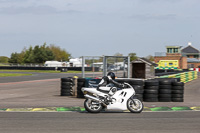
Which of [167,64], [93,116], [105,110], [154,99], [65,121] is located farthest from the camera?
[167,64]

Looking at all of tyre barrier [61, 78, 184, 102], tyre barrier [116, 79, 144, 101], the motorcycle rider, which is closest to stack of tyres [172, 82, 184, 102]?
tyre barrier [61, 78, 184, 102]

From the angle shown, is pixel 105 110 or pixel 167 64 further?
pixel 167 64

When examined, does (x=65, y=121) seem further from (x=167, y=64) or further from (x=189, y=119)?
(x=167, y=64)

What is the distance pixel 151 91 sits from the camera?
15.6m

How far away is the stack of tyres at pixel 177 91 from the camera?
1569 cm

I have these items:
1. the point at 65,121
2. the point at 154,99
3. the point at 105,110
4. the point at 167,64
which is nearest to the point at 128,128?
the point at 65,121

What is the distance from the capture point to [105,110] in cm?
1273

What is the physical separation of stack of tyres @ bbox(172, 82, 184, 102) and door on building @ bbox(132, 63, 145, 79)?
35.1 feet

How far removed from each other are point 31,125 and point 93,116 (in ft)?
8.04

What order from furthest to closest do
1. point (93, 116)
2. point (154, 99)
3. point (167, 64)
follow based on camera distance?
point (167, 64) < point (154, 99) < point (93, 116)

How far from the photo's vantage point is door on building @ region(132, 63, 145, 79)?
2659 cm

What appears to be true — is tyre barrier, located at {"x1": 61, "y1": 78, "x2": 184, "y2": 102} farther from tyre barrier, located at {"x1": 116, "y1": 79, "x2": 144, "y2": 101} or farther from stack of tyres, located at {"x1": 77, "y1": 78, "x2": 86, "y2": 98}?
stack of tyres, located at {"x1": 77, "y1": 78, "x2": 86, "y2": 98}

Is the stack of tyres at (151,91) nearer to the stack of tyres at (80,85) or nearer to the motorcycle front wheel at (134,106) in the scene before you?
the stack of tyres at (80,85)

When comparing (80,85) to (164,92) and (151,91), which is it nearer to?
(151,91)
